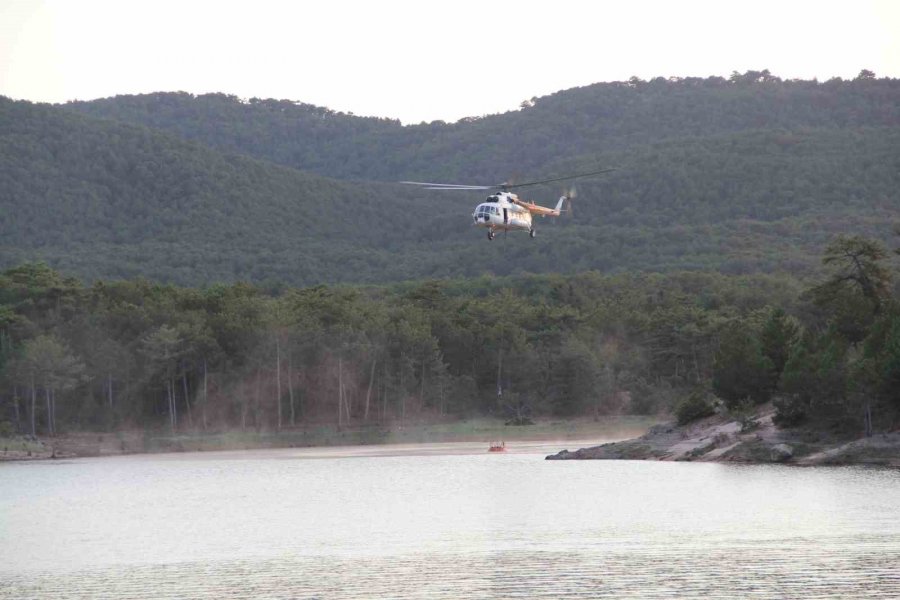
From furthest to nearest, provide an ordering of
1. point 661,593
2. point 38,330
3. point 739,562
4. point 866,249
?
1. point 38,330
2. point 866,249
3. point 739,562
4. point 661,593

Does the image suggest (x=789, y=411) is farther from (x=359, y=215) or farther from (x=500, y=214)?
(x=359, y=215)

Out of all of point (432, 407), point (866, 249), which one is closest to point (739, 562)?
point (866, 249)

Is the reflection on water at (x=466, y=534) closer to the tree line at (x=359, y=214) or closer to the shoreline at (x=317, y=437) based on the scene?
the shoreline at (x=317, y=437)

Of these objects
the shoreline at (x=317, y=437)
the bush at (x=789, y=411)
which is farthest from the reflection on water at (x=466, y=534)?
the shoreline at (x=317, y=437)

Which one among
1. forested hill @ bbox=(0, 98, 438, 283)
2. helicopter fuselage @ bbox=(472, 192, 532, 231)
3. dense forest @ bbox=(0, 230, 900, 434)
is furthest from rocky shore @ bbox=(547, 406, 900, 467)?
forested hill @ bbox=(0, 98, 438, 283)

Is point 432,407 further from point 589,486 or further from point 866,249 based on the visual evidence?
point 589,486

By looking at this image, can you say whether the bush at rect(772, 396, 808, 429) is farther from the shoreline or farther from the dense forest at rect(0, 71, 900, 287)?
the dense forest at rect(0, 71, 900, 287)
